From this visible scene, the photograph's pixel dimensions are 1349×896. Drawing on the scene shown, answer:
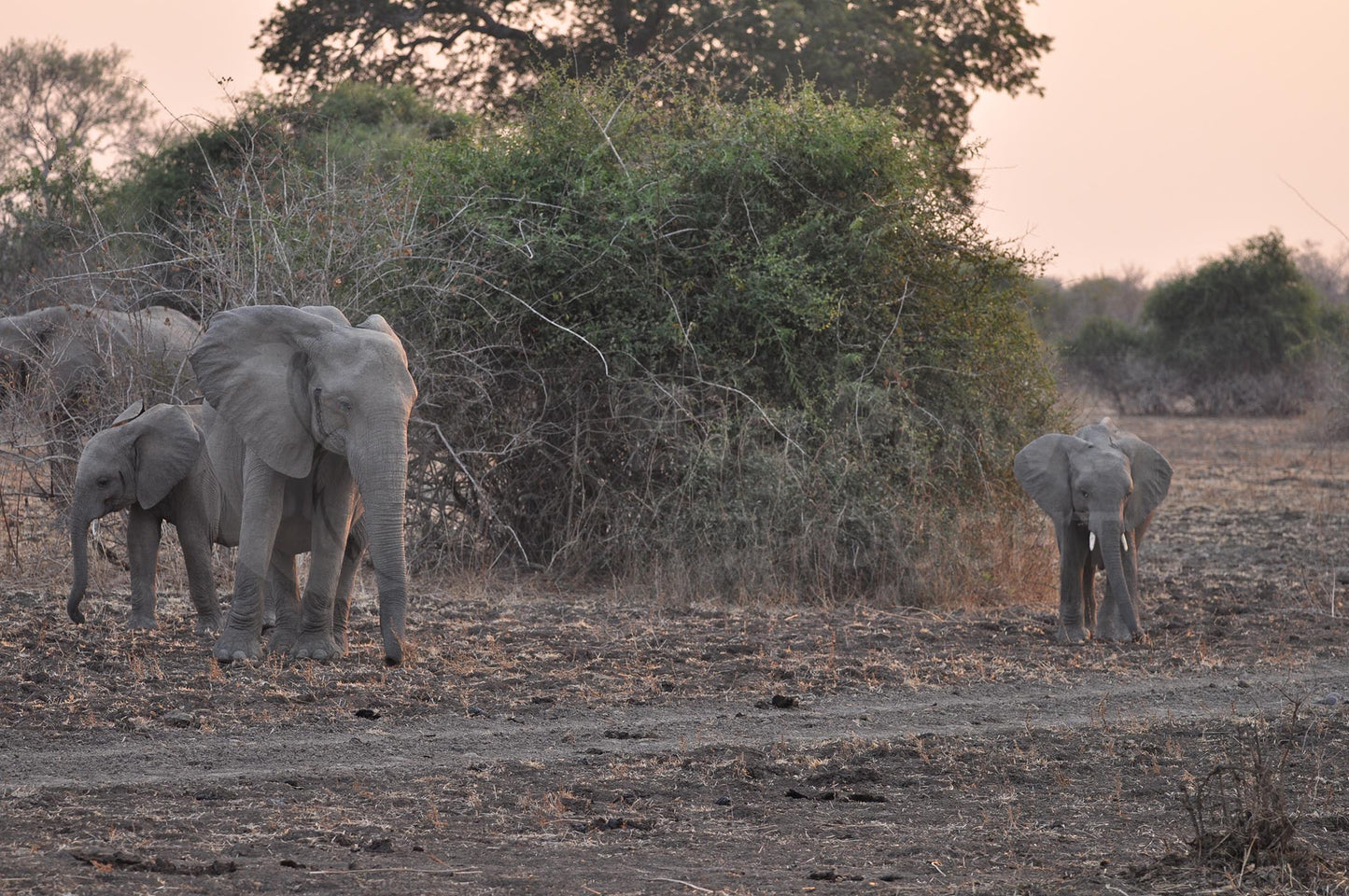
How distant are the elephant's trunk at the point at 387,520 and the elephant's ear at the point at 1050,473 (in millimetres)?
4528

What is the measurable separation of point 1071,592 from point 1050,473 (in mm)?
800

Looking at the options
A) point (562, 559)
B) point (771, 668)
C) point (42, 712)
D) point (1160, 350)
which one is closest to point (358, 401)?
point (42, 712)

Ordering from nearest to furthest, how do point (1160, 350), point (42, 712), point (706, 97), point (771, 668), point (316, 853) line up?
point (316, 853), point (42, 712), point (771, 668), point (706, 97), point (1160, 350)

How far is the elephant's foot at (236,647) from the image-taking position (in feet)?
26.4

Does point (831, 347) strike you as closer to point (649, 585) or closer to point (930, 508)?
point (930, 508)

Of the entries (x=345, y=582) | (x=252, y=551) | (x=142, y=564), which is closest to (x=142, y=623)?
(x=142, y=564)

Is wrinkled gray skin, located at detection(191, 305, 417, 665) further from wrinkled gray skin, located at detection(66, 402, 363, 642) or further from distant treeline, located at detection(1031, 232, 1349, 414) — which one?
distant treeline, located at detection(1031, 232, 1349, 414)

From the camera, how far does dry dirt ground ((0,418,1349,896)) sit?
491 centimetres

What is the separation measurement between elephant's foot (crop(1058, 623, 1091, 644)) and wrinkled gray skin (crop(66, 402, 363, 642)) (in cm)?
446

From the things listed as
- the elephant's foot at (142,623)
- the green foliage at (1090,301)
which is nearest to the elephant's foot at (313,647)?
the elephant's foot at (142,623)

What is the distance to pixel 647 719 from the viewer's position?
7414 millimetres

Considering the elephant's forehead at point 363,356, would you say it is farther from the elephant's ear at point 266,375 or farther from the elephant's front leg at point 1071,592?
the elephant's front leg at point 1071,592

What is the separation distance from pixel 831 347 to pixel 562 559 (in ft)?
8.93

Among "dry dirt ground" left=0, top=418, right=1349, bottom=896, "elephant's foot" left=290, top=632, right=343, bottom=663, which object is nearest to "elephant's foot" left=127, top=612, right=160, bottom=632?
"dry dirt ground" left=0, top=418, right=1349, bottom=896
